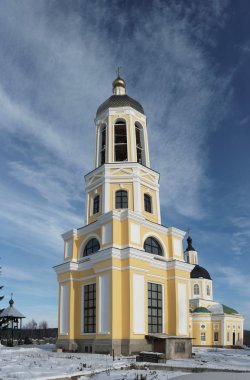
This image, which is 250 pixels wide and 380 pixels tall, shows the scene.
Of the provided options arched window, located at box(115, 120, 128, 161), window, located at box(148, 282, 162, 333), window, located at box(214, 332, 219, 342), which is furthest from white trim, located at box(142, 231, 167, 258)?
window, located at box(214, 332, 219, 342)

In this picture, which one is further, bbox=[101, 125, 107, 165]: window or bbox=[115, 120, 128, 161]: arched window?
bbox=[101, 125, 107, 165]: window

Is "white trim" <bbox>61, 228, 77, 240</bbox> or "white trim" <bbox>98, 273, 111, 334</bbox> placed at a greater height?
"white trim" <bbox>61, 228, 77, 240</bbox>

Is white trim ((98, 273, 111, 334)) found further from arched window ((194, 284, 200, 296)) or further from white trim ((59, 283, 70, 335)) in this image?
arched window ((194, 284, 200, 296))

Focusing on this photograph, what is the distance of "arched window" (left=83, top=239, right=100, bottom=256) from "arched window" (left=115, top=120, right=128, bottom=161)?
262 inches

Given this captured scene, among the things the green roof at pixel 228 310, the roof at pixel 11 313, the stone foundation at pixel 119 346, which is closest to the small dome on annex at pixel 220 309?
the green roof at pixel 228 310

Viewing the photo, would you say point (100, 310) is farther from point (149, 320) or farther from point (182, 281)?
point (182, 281)

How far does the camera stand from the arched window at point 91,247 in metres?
24.8

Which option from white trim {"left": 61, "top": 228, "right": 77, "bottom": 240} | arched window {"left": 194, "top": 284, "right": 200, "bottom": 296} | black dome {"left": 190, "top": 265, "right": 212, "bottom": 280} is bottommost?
arched window {"left": 194, "top": 284, "right": 200, "bottom": 296}

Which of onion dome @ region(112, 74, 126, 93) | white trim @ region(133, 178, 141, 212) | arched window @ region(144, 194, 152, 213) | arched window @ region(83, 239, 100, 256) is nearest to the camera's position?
arched window @ region(83, 239, 100, 256)

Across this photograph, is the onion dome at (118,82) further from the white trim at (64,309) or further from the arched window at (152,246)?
the white trim at (64,309)

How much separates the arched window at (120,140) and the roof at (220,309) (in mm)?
35120

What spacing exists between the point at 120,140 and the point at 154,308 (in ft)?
40.8

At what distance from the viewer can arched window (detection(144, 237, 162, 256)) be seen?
24589 mm

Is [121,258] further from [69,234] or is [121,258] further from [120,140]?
[120,140]
